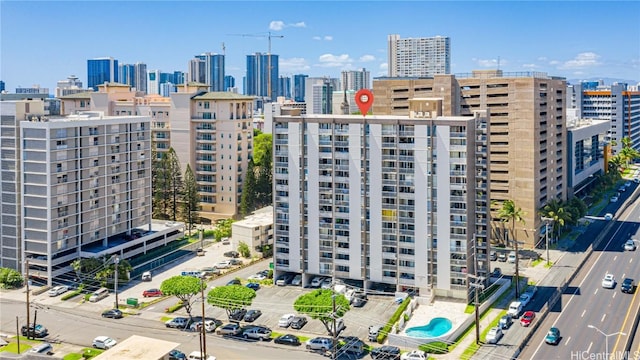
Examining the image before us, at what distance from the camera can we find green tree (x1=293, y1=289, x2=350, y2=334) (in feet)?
184

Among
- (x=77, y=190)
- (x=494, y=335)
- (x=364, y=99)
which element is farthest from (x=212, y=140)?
(x=494, y=335)

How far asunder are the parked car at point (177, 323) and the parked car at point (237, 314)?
4.40 meters

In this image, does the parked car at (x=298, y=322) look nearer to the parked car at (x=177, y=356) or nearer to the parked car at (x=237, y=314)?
the parked car at (x=237, y=314)

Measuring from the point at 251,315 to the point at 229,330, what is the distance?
4381mm

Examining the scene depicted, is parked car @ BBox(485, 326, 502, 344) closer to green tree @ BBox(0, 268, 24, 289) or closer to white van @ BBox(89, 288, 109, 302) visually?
white van @ BBox(89, 288, 109, 302)

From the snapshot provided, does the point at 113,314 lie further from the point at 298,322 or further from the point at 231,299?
the point at 298,322

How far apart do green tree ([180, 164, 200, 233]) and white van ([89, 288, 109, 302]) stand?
2950 cm

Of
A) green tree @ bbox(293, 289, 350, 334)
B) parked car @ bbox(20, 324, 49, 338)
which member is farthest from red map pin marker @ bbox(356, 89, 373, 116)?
parked car @ bbox(20, 324, 49, 338)

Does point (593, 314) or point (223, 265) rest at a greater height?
point (223, 265)

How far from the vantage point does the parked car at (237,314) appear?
64.0 meters

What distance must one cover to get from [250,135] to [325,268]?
45732mm

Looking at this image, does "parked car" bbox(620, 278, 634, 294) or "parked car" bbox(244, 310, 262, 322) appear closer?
"parked car" bbox(244, 310, 262, 322)

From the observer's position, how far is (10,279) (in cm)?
7325

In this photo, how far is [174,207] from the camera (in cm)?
10519
